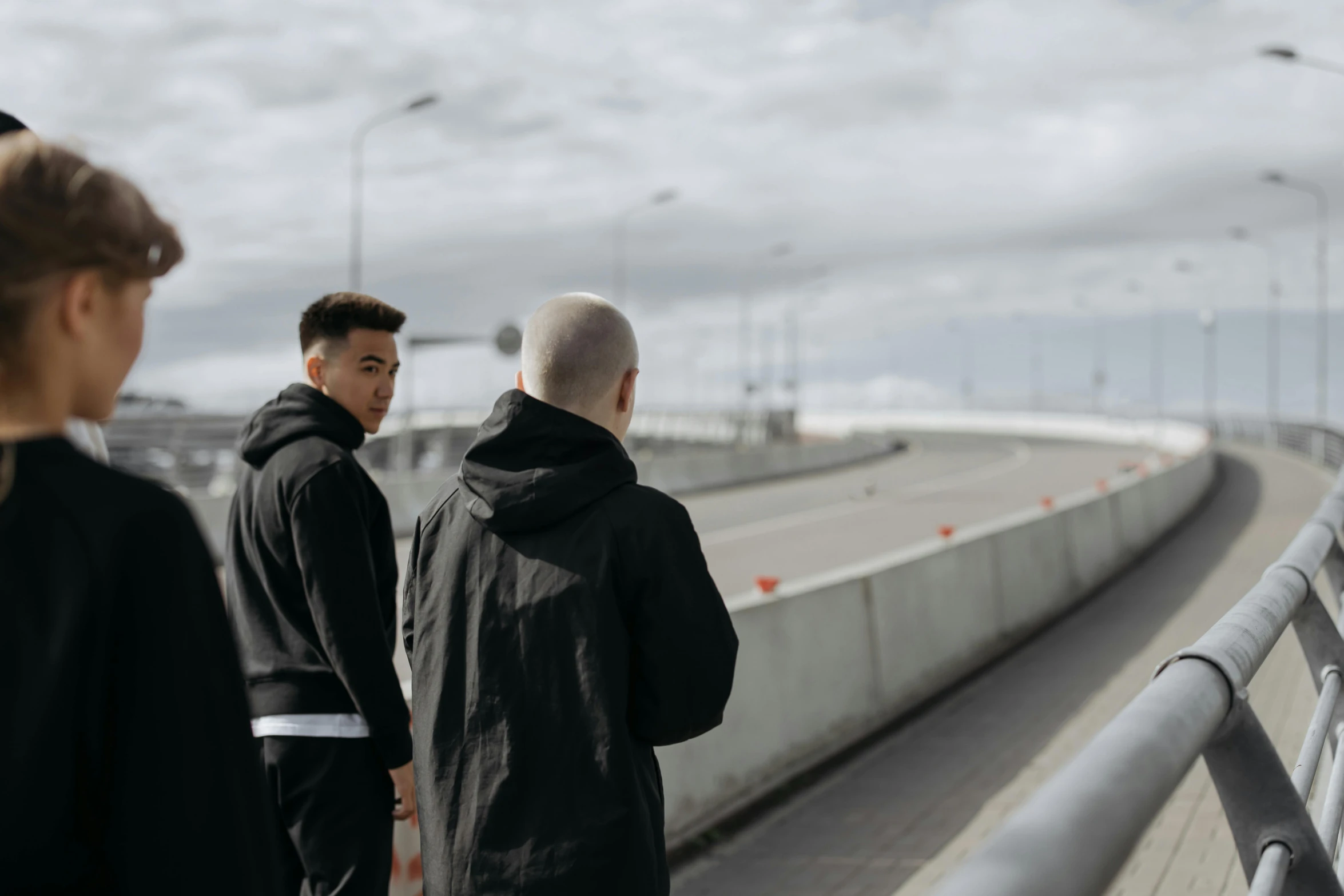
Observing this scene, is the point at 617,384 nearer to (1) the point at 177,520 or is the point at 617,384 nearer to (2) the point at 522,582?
(2) the point at 522,582

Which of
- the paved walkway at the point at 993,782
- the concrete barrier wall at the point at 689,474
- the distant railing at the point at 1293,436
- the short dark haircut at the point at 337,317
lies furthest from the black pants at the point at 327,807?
the distant railing at the point at 1293,436

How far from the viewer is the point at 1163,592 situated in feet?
48.1

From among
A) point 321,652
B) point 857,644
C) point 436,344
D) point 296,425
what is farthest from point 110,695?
point 436,344

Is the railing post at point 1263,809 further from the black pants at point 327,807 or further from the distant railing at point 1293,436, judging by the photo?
the distant railing at point 1293,436

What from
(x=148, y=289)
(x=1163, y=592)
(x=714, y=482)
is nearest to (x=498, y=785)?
(x=148, y=289)

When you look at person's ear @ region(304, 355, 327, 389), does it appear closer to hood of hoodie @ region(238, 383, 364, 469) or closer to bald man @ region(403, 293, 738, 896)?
hood of hoodie @ region(238, 383, 364, 469)

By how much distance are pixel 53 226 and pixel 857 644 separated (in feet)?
24.0

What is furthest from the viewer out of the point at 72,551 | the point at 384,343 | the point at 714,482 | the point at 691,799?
the point at 714,482

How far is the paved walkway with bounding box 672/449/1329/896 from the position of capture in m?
5.74

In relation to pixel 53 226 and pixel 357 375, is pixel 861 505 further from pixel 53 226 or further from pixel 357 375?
pixel 53 226

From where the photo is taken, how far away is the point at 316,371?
3.63 metres

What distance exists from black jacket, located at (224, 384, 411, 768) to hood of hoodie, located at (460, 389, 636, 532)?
27.6 inches

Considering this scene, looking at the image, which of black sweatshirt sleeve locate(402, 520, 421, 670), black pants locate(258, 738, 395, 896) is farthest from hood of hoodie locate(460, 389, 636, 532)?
black pants locate(258, 738, 395, 896)

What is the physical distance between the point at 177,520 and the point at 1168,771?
115 centimetres
